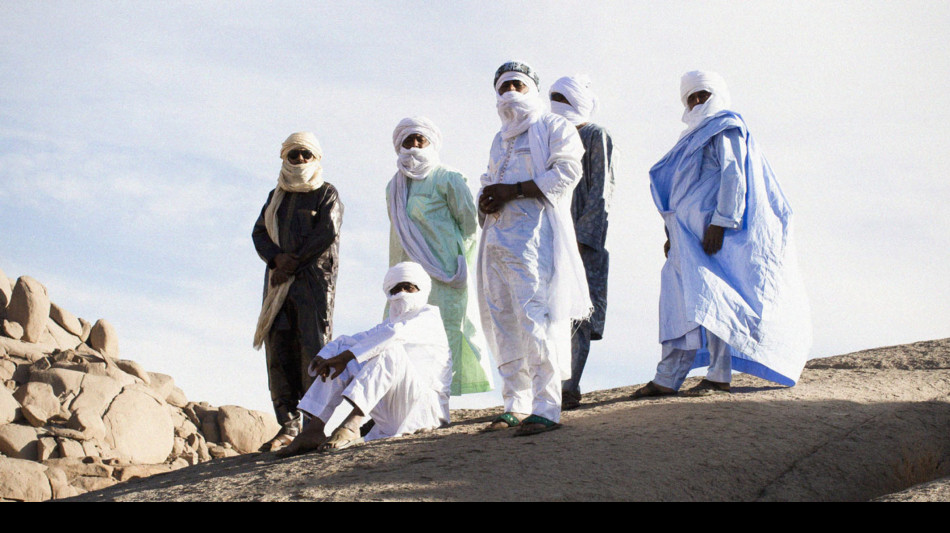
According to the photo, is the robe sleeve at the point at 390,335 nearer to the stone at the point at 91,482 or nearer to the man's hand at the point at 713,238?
the man's hand at the point at 713,238

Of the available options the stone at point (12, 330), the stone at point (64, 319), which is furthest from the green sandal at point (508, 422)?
the stone at point (64, 319)

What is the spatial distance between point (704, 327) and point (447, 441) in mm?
2007

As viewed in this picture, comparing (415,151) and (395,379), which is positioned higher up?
(415,151)

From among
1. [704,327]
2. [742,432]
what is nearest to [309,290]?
[704,327]

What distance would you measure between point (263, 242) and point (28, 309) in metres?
6.50

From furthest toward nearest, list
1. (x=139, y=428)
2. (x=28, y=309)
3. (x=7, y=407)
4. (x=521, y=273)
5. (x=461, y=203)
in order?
(x=28, y=309) < (x=139, y=428) < (x=7, y=407) < (x=461, y=203) < (x=521, y=273)

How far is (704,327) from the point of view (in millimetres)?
6691

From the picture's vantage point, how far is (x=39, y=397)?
11.0m

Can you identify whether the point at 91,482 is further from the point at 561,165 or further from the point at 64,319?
the point at 561,165

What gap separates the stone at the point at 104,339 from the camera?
13312 mm

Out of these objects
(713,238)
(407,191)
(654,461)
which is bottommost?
(654,461)

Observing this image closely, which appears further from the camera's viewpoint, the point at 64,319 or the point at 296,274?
the point at 64,319

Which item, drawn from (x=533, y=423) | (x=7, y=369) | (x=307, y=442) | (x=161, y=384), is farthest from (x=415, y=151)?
(x=7, y=369)

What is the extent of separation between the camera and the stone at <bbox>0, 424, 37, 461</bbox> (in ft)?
33.4
